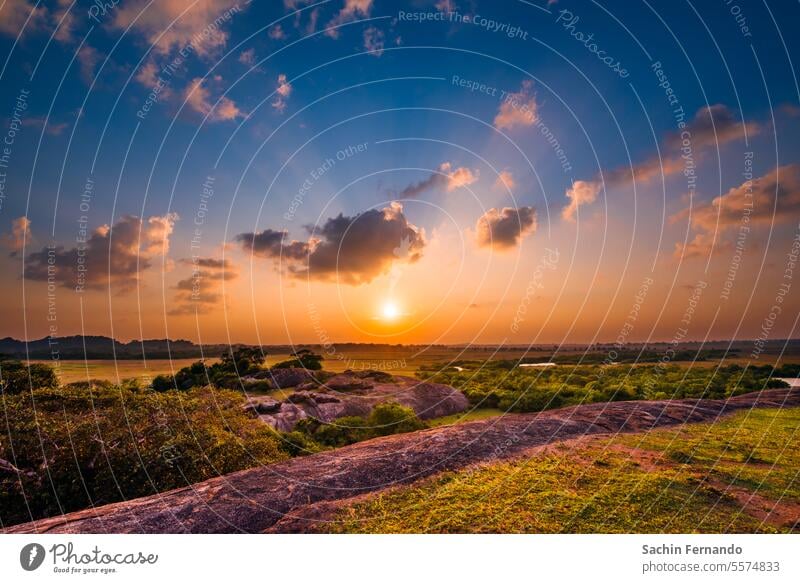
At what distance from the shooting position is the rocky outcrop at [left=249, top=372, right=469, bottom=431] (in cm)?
1997

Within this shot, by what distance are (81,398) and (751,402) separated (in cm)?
3088

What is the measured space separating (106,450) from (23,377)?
33.2 ft

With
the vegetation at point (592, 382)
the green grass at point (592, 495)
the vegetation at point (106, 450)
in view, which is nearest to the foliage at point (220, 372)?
the vegetation at point (106, 450)


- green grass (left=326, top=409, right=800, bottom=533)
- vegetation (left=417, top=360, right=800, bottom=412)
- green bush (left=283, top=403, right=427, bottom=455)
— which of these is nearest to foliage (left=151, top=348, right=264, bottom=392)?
green bush (left=283, top=403, right=427, bottom=455)

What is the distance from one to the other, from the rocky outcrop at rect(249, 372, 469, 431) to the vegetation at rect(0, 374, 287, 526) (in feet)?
10.7

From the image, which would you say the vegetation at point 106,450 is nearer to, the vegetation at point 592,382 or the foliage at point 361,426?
the foliage at point 361,426

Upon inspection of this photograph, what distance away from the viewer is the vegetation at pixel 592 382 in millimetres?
24031

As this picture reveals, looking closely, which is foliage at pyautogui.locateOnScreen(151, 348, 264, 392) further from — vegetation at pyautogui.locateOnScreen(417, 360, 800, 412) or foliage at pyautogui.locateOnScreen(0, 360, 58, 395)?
vegetation at pyautogui.locateOnScreen(417, 360, 800, 412)

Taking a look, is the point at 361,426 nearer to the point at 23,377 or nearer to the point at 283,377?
the point at 283,377

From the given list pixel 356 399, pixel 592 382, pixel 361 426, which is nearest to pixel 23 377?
pixel 356 399

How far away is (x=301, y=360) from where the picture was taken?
2931 centimetres
